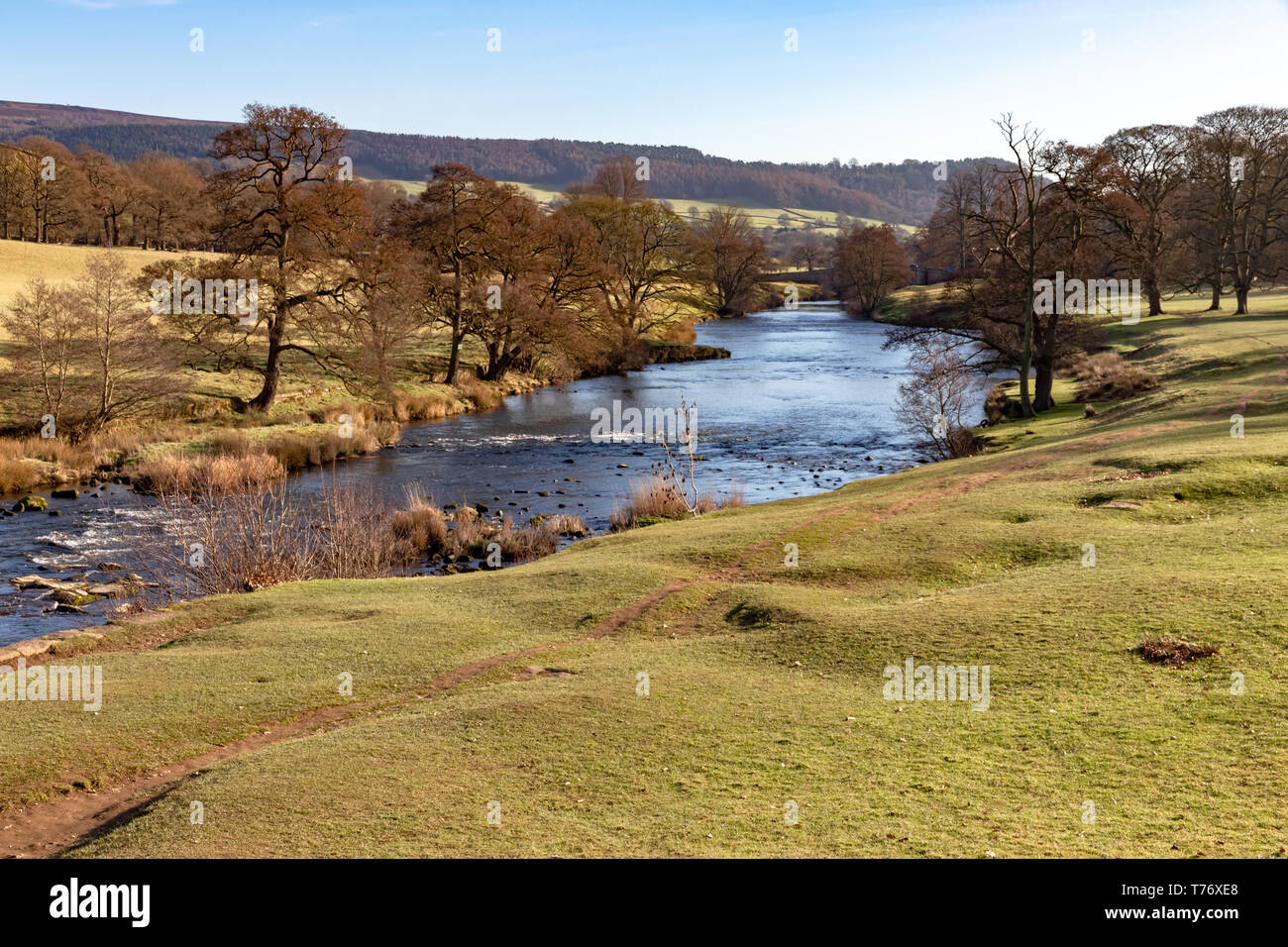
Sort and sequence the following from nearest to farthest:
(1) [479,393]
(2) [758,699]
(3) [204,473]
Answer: (2) [758,699] < (3) [204,473] < (1) [479,393]

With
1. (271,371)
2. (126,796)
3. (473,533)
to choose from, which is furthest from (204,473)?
(126,796)

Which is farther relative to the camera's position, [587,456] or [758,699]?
[587,456]

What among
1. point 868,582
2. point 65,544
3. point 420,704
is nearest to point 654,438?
point 65,544

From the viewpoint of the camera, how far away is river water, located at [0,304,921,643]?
26500mm

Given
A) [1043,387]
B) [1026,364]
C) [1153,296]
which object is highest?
[1153,296]

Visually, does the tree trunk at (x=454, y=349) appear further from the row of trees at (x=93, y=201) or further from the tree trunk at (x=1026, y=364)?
the row of trees at (x=93, y=201)

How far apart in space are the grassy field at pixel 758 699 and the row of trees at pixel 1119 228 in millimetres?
18419

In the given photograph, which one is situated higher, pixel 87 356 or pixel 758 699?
pixel 87 356

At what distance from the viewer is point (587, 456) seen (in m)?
40.6

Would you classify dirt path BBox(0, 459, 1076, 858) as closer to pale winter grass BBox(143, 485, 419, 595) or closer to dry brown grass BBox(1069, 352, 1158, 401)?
pale winter grass BBox(143, 485, 419, 595)

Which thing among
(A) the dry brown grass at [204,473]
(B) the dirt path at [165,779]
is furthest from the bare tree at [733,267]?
(B) the dirt path at [165,779]

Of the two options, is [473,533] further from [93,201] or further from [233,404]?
[93,201]

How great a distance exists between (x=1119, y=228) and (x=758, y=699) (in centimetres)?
3368

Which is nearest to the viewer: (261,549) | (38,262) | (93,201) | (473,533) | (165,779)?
(165,779)
